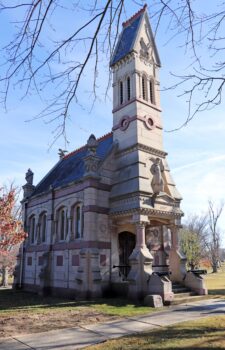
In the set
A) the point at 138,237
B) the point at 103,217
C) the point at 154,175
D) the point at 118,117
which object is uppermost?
the point at 118,117

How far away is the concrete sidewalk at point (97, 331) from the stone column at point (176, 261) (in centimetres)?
500

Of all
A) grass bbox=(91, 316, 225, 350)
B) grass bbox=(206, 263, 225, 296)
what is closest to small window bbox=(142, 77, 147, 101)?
grass bbox=(206, 263, 225, 296)

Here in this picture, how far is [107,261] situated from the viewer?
19781mm

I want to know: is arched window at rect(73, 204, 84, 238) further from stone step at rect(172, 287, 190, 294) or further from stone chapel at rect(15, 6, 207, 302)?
stone step at rect(172, 287, 190, 294)

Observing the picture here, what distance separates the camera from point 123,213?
19.5 metres

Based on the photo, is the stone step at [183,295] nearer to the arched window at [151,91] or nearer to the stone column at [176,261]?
the stone column at [176,261]

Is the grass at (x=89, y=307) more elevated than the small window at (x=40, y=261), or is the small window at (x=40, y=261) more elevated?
the small window at (x=40, y=261)

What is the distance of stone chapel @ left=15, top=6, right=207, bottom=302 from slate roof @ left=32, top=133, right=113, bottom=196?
0.70 feet

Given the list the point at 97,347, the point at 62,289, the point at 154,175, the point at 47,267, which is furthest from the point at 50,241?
the point at 97,347

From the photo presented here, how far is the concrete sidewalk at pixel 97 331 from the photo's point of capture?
8742 millimetres

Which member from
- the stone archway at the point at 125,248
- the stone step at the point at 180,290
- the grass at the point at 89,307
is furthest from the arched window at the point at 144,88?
the grass at the point at 89,307

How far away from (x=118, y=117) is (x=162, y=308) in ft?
42.6

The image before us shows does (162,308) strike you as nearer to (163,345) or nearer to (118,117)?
(163,345)

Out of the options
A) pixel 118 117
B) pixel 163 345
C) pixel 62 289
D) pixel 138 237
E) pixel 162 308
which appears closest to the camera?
pixel 163 345
